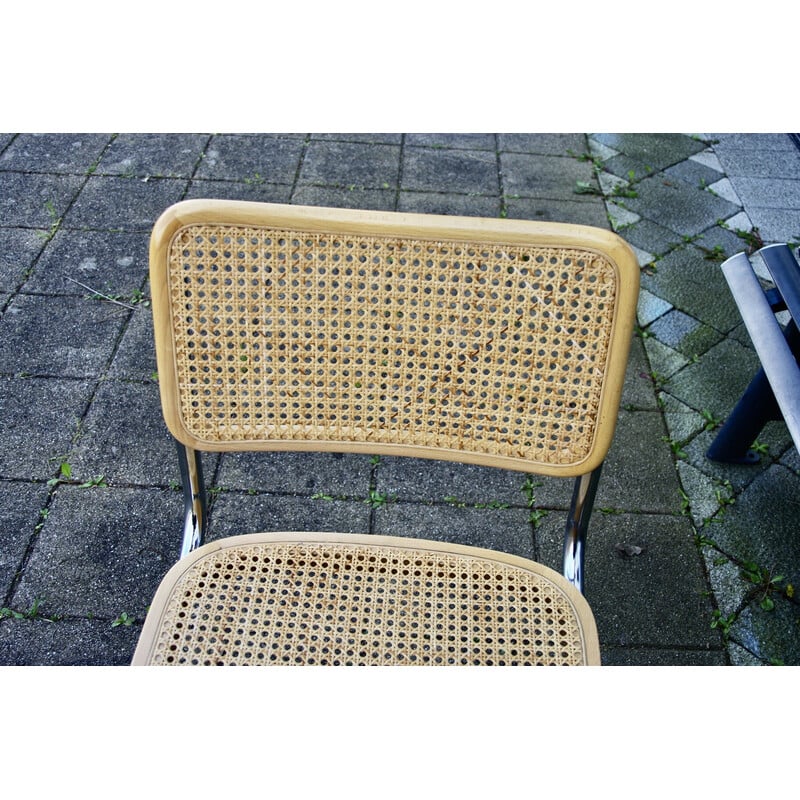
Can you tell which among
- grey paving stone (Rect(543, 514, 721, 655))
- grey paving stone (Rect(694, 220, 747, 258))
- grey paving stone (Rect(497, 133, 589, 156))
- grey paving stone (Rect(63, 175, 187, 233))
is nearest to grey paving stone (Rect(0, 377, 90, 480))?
grey paving stone (Rect(63, 175, 187, 233))

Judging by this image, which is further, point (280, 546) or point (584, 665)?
point (280, 546)

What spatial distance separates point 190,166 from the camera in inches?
139

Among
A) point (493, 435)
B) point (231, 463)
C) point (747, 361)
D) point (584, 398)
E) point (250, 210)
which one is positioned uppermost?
point (250, 210)

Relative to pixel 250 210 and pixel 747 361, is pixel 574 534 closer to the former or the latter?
pixel 250 210

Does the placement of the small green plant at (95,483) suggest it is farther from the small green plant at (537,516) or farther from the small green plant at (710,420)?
the small green plant at (710,420)

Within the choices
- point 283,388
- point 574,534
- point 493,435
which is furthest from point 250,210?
point 574,534

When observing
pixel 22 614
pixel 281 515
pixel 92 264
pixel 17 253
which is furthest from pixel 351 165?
pixel 22 614

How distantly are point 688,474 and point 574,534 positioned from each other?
3.62 ft

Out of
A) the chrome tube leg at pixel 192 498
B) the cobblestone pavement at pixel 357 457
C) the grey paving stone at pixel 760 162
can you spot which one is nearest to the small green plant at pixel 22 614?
the cobblestone pavement at pixel 357 457

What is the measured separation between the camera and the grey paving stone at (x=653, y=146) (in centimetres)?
379

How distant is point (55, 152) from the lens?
3.56 meters

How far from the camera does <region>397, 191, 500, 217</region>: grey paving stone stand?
3320 millimetres

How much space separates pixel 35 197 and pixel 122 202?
373 mm

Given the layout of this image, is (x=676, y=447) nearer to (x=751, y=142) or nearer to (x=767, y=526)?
(x=767, y=526)
